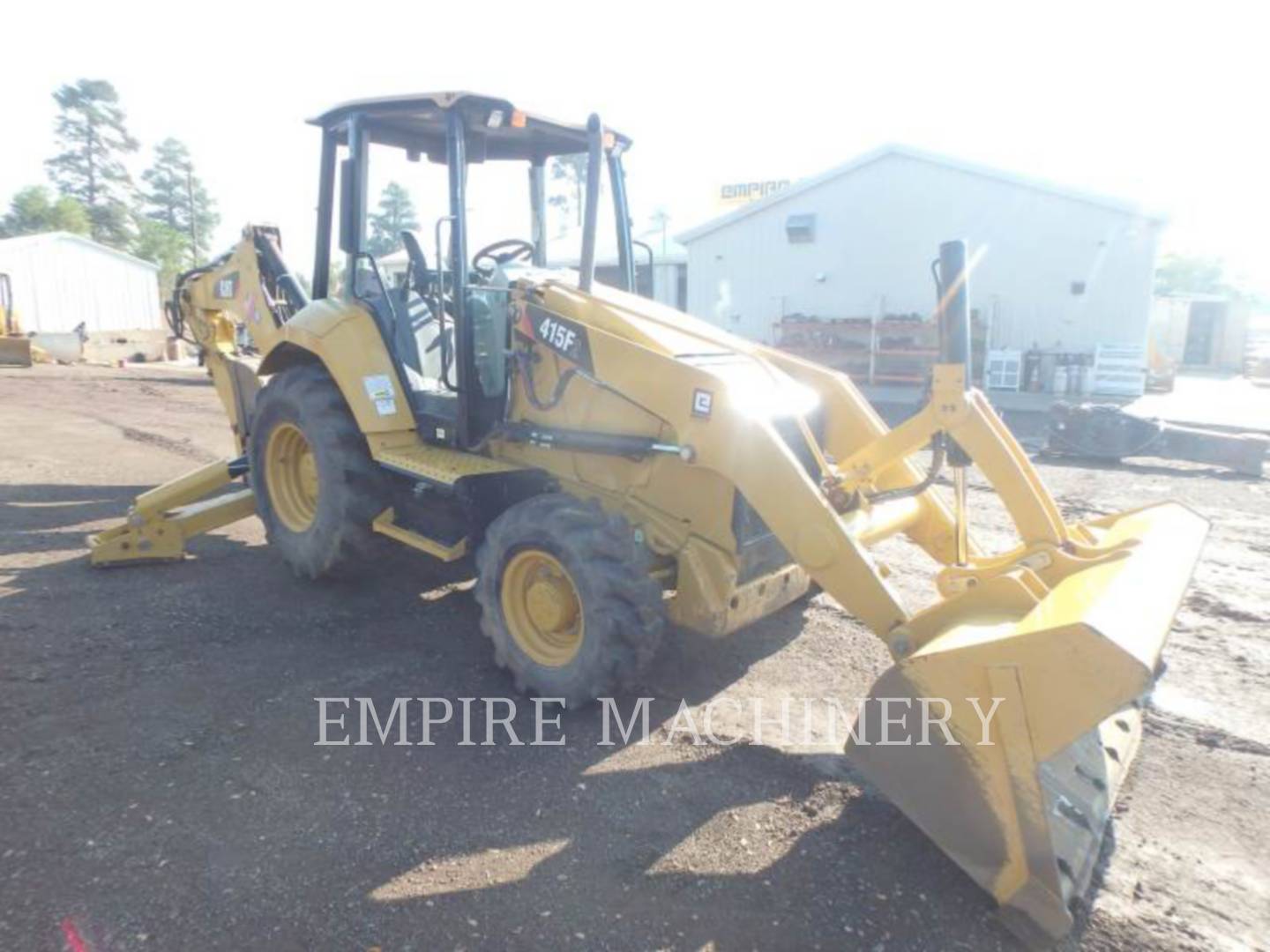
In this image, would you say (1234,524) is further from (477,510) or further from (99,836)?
(99,836)

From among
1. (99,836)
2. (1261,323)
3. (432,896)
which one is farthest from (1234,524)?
(1261,323)

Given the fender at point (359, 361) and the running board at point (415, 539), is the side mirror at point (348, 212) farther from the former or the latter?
the running board at point (415, 539)

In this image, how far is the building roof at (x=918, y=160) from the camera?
15.2m

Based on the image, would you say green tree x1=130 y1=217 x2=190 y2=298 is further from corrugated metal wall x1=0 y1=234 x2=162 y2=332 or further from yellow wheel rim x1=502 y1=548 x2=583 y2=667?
yellow wheel rim x1=502 y1=548 x2=583 y2=667

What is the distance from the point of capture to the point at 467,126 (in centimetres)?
452

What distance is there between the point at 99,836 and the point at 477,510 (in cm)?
202

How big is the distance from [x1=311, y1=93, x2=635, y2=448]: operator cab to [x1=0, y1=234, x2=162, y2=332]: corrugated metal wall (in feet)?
87.3

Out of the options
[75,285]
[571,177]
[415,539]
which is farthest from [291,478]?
[75,285]

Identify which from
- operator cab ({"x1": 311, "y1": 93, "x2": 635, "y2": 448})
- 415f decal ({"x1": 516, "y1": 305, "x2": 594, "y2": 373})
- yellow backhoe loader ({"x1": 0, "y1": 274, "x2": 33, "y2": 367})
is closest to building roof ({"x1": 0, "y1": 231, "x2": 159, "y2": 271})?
yellow backhoe loader ({"x1": 0, "y1": 274, "x2": 33, "y2": 367})

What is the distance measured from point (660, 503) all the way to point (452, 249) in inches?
68.4

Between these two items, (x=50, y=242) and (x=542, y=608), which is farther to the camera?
(x=50, y=242)

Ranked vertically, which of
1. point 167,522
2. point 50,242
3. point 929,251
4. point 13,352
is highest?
point 50,242

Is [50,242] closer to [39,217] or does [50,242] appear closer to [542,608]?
[39,217]

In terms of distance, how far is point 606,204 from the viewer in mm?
5402
